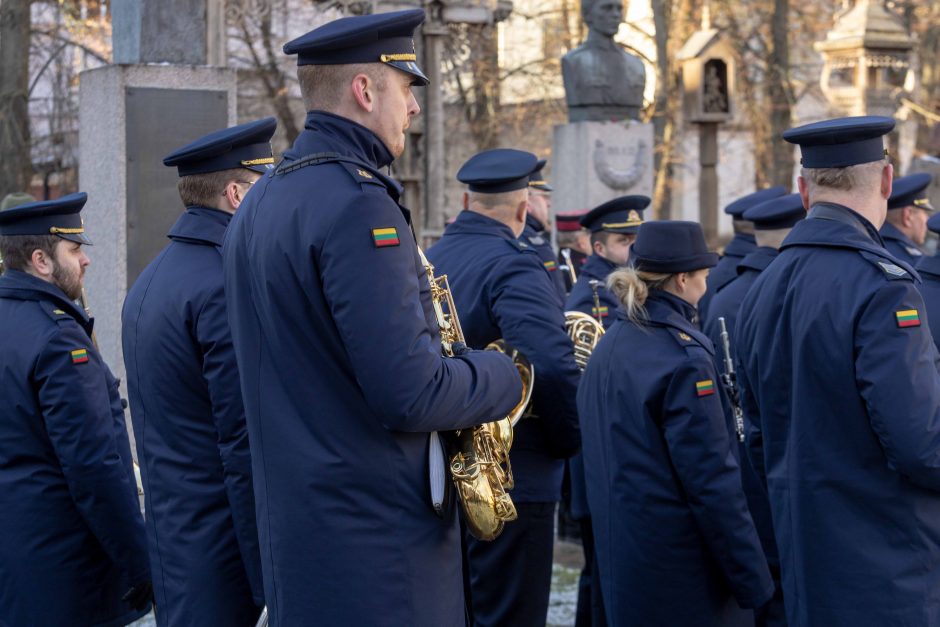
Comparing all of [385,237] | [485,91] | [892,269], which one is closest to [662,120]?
[485,91]

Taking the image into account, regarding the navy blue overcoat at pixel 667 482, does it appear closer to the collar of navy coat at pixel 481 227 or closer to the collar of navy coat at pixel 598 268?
the collar of navy coat at pixel 481 227

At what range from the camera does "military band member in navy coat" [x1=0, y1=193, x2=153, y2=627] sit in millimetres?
4762

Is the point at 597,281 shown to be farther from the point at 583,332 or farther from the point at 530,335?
the point at 530,335

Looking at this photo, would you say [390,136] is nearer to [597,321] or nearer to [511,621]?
[511,621]

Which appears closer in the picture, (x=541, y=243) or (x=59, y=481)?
(x=59, y=481)

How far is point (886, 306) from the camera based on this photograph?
12.6ft

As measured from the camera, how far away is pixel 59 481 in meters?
4.89

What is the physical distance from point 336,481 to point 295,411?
0.66 ft

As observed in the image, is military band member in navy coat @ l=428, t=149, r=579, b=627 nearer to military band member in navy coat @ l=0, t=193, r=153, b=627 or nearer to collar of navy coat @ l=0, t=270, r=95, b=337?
military band member in navy coat @ l=0, t=193, r=153, b=627

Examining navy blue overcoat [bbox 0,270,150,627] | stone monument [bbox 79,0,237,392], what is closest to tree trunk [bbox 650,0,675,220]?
stone monument [bbox 79,0,237,392]

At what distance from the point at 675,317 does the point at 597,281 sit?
9.70 ft

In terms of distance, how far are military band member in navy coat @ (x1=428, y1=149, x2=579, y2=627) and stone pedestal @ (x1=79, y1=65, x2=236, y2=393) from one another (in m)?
1.67

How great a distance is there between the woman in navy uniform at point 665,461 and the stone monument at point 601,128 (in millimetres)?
8281

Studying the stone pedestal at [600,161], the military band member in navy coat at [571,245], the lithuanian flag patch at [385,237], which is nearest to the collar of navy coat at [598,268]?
the military band member in navy coat at [571,245]
